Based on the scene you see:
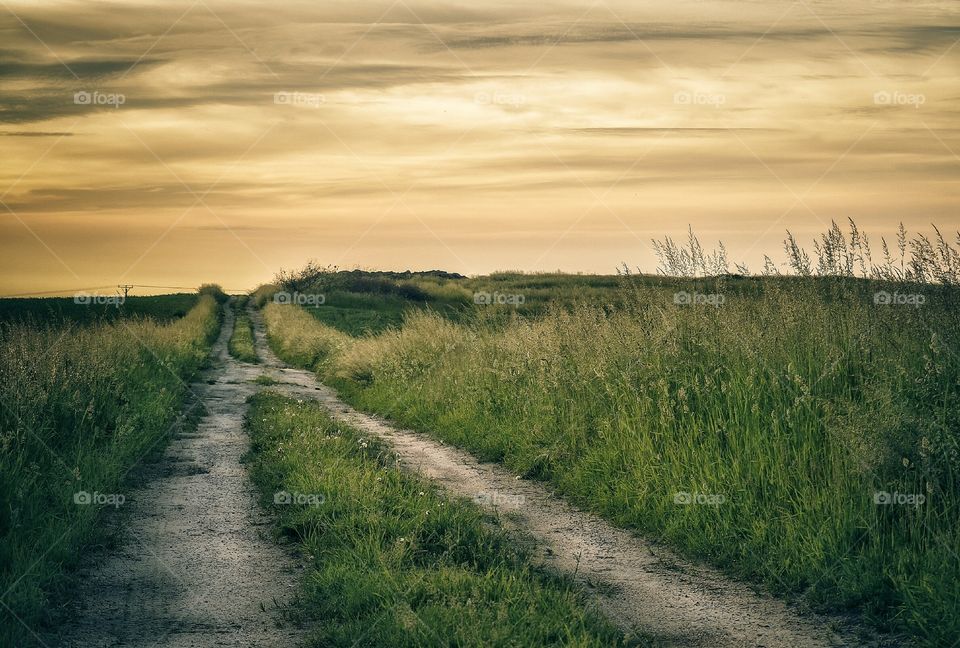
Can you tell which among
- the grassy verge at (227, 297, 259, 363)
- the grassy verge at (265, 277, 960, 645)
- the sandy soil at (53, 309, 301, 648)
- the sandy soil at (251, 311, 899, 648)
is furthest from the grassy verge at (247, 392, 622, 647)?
the grassy verge at (227, 297, 259, 363)

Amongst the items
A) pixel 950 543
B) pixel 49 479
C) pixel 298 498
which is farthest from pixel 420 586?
pixel 49 479

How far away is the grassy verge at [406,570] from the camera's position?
4.55 metres

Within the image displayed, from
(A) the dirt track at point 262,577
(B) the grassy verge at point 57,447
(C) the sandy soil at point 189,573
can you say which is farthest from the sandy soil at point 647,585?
(B) the grassy verge at point 57,447

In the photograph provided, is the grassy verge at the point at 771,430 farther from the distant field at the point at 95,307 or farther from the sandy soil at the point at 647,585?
the distant field at the point at 95,307

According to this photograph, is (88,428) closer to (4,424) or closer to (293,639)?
(4,424)

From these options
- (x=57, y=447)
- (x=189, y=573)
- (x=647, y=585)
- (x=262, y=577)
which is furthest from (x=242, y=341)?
(x=647, y=585)

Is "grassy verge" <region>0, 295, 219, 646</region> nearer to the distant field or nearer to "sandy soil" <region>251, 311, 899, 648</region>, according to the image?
"sandy soil" <region>251, 311, 899, 648</region>

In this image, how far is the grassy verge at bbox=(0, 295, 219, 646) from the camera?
564 cm

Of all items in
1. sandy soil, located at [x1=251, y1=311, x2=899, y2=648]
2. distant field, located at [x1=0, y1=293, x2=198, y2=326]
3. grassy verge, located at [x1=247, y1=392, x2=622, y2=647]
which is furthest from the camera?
distant field, located at [x1=0, y1=293, x2=198, y2=326]

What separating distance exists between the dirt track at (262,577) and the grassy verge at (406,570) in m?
0.31

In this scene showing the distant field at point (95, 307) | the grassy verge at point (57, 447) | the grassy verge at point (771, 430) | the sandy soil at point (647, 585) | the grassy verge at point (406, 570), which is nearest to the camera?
the grassy verge at point (406, 570)

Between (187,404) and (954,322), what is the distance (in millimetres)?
13886

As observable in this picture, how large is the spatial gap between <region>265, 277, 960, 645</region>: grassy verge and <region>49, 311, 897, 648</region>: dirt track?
16.6 inches

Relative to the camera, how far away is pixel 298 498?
761 cm
